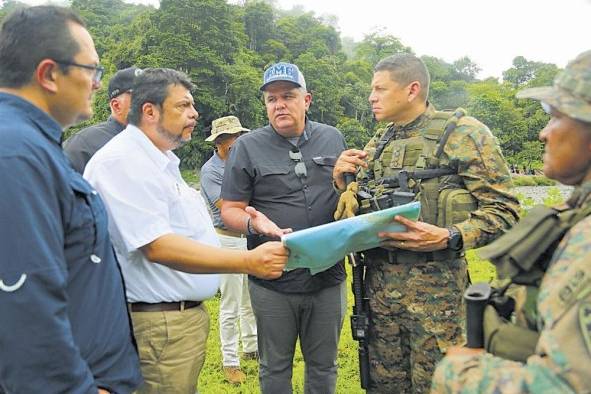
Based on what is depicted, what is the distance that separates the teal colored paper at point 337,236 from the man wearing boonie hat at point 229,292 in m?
2.20

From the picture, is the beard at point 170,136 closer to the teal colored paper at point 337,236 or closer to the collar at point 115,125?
the teal colored paper at point 337,236

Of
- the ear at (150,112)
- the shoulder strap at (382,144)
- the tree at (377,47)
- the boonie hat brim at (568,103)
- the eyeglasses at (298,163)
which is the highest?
the tree at (377,47)

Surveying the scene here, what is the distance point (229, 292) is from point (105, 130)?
6.70ft

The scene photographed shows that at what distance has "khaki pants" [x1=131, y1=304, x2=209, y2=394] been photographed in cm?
240

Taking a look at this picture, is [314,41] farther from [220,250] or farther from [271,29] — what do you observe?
[220,250]

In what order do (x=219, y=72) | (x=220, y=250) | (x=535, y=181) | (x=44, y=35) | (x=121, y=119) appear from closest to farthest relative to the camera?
(x=44, y=35) → (x=220, y=250) → (x=121, y=119) → (x=535, y=181) → (x=219, y=72)

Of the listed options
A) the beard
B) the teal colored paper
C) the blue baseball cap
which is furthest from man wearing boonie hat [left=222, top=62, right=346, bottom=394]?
the beard

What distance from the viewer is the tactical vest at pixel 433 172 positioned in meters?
2.88

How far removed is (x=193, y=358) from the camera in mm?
2533

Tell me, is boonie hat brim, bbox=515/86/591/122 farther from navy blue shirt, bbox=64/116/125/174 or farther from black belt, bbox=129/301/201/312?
navy blue shirt, bbox=64/116/125/174

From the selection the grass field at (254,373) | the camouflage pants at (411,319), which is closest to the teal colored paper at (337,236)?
the camouflage pants at (411,319)

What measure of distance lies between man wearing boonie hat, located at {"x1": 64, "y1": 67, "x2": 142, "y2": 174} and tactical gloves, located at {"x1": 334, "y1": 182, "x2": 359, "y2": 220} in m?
1.61

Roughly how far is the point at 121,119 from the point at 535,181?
39.9 m

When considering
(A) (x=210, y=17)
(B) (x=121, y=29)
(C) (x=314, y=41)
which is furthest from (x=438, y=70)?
(B) (x=121, y=29)
